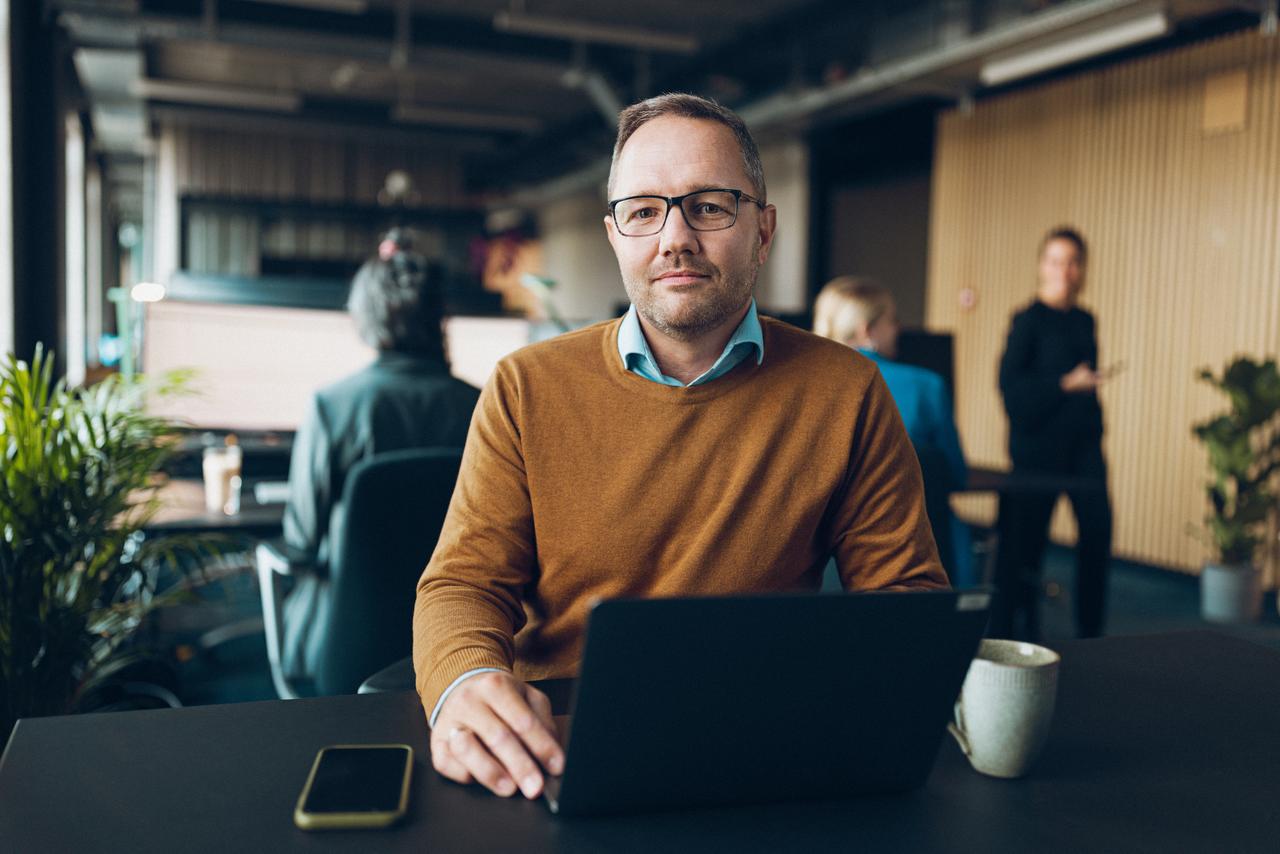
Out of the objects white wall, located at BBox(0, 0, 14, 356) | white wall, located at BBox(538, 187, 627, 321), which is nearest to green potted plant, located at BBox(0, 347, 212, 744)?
white wall, located at BBox(0, 0, 14, 356)

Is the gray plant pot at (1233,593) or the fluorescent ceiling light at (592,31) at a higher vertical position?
the fluorescent ceiling light at (592,31)

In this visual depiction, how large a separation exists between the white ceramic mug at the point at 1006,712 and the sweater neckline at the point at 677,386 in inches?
19.9

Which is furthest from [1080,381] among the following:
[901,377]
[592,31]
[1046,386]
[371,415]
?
[592,31]

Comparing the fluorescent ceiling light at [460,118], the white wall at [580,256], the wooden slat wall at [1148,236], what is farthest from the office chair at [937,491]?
the white wall at [580,256]

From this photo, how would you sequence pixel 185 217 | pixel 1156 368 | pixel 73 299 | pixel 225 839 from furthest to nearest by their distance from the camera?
pixel 185 217
pixel 73 299
pixel 1156 368
pixel 225 839

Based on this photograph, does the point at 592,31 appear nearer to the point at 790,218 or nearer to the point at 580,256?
the point at 790,218

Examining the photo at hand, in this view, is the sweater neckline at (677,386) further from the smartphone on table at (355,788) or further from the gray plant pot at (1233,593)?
the gray plant pot at (1233,593)

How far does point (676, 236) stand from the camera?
1251 mm

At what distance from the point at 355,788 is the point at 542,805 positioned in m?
0.15

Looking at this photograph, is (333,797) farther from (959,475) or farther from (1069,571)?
(1069,571)

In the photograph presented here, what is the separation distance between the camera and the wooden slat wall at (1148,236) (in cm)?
506

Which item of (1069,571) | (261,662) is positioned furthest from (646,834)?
(1069,571)

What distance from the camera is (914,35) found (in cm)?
629

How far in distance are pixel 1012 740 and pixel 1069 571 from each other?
5.27 metres
